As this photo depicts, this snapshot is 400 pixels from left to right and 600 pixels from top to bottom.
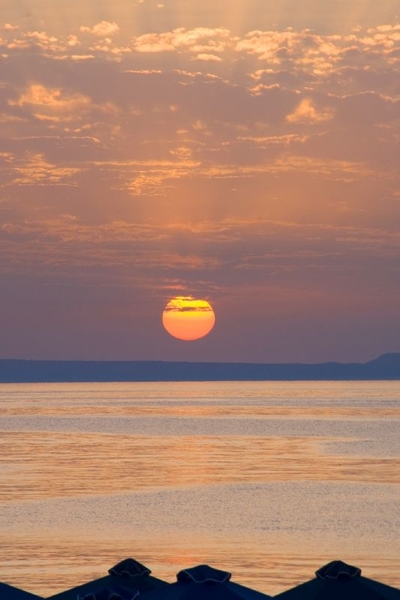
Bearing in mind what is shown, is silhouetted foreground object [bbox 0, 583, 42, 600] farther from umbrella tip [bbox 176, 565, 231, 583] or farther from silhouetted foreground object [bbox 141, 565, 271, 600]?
umbrella tip [bbox 176, 565, 231, 583]

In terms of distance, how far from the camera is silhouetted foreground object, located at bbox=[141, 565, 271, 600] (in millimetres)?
16609

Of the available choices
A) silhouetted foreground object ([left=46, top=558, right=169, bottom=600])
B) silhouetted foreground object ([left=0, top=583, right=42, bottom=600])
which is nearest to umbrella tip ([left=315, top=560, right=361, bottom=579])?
silhouetted foreground object ([left=46, top=558, right=169, bottom=600])

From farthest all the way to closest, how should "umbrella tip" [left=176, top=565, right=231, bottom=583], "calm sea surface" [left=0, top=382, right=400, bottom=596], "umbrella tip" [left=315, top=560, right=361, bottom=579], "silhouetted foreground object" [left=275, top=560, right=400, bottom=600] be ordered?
"calm sea surface" [left=0, top=382, right=400, bottom=596], "umbrella tip" [left=315, top=560, right=361, bottom=579], "silhouetted foreground object" [left=275, top=560, right=400, bottom=600], "umbrella tip" [left=176, top=565, right=231, bottom=583]

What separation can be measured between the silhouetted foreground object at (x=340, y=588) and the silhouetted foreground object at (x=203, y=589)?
2.40 feet

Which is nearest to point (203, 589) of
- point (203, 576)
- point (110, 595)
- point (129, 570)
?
point (203, 576)

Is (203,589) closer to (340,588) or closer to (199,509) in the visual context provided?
(340,588)

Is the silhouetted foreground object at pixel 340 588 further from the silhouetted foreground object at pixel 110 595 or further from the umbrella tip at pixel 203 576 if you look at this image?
the silhouetted foreground object at pixel 110 595

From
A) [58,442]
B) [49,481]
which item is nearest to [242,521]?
[49,481]

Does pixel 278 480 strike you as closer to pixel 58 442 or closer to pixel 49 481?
pixel 49 481

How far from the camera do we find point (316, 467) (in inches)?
2840

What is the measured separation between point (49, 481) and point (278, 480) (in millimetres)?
11568

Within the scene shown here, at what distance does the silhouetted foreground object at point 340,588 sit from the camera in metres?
17.1

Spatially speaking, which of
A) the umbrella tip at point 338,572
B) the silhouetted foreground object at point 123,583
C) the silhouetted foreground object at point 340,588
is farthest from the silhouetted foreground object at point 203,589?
the umbrella tip at point 338,572

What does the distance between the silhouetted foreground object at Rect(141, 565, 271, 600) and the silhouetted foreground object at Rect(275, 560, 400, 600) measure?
0.73 metres
